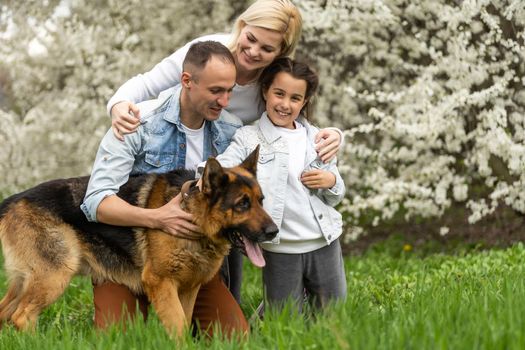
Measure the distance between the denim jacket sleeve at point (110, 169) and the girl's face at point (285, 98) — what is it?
35.1 inches

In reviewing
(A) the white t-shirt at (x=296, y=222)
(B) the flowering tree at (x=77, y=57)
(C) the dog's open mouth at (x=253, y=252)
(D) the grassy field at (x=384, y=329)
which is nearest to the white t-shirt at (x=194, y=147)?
(A) the white t-shirt at (x=296, y=222)

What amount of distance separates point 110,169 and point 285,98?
1.23 meters

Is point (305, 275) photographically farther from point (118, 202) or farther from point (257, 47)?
point (257, 47)

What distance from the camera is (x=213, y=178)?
181 inches

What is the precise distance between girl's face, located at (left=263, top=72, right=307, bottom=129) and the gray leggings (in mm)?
906

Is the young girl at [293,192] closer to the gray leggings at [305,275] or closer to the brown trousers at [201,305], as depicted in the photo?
the gray leggings at [305,275]

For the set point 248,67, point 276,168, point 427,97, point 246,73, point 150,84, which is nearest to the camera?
point 276,168

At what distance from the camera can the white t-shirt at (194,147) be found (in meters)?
5.29

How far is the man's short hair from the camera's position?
4.90 metres

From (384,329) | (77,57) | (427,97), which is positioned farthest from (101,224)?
(77,57)

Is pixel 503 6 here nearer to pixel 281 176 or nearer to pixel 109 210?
pixel 281 176

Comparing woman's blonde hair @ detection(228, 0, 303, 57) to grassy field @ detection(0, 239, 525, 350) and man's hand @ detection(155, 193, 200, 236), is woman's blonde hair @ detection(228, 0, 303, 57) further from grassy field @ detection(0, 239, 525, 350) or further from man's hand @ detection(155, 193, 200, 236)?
grassy field @ detection(0, 239, 525, 350)

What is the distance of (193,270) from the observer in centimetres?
486

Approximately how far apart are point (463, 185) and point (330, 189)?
5305 mm
